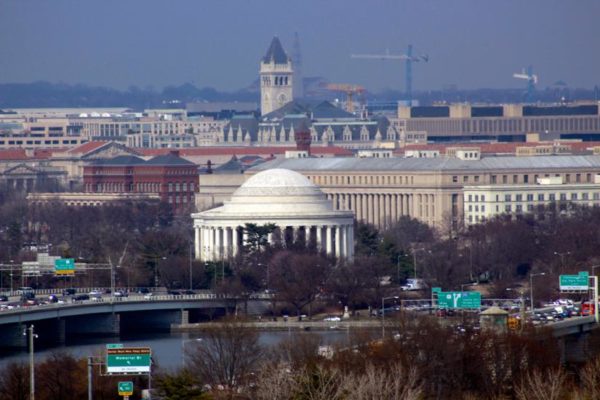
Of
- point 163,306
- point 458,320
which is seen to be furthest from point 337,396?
point 163,306

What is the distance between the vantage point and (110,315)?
98750mm

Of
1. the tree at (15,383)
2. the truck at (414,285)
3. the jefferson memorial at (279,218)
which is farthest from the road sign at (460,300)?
the jefferson memorial at (279,218)

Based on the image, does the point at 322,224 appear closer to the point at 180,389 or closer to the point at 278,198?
the point at 278,198

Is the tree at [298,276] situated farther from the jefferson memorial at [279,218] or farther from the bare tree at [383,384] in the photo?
the bare tree at [383,384]

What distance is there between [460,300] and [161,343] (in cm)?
861

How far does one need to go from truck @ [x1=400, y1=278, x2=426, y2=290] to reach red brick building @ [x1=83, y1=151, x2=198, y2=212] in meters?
56.1

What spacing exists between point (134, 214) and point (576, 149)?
31.8 metres

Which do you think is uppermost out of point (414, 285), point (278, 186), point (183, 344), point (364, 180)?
point (278, 186)

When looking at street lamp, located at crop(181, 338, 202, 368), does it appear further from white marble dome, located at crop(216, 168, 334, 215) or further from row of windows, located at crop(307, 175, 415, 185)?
row of windows, located at crop(307, 175, 415, 185)

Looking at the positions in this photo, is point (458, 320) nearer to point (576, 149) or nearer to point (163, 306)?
point (163, 306)

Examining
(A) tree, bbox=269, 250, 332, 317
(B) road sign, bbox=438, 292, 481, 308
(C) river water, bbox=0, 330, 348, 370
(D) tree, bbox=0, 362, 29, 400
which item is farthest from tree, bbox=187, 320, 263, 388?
A: (A) tree, bbox=269, 250, 332, 317

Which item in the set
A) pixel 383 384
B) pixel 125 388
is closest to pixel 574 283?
pixel 383 384

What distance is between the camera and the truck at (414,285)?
107 metres

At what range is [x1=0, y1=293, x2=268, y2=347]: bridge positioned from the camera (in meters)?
92.6
